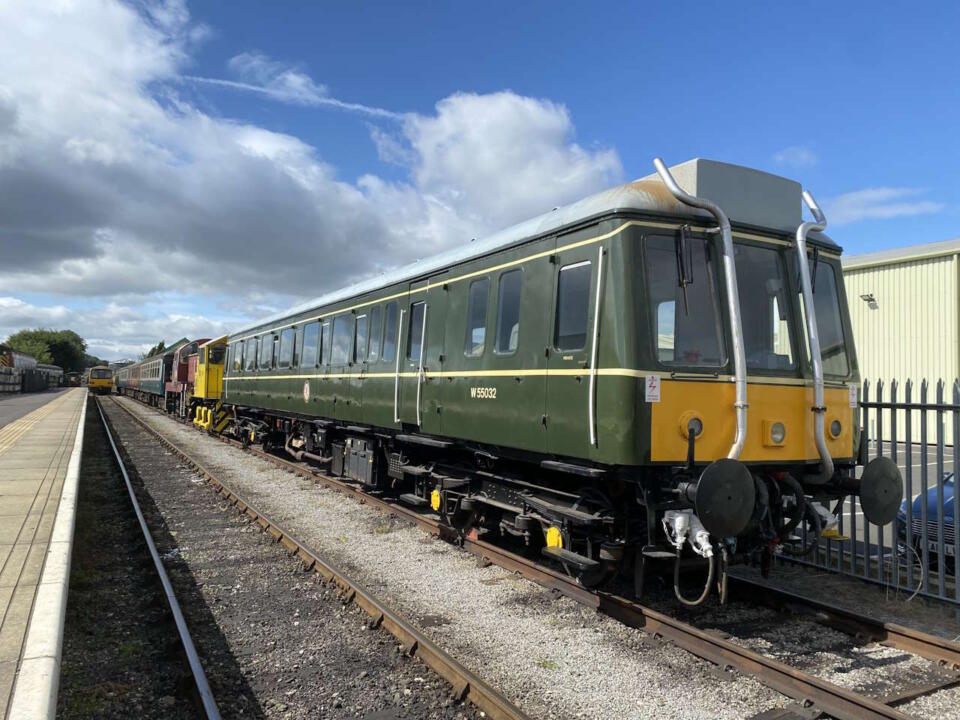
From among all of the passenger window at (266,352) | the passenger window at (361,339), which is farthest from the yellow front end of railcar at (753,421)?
the passenger window at (266,352)

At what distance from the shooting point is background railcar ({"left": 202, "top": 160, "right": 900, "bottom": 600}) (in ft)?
16.7

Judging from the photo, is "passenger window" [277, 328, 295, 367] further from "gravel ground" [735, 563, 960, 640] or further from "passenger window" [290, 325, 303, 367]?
"gravel ground" [735, 563, 960, 640]

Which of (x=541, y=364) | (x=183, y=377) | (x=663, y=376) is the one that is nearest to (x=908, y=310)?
(x=541, y=364)

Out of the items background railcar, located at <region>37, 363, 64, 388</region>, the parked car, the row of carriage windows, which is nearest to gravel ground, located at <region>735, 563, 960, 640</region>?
the parked car

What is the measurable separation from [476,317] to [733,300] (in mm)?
2761

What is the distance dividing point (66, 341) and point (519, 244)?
16498 cm

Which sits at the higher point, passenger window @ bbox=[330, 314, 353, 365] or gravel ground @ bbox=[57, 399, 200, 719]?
passenger window @ bbox=[330, 314, 353, 365]

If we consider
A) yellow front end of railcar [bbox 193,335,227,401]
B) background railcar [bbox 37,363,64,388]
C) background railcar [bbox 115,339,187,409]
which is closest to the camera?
yellow front end of railcar [bbox 193,335,227,401]

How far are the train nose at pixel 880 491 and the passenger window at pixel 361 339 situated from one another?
6.81 meters

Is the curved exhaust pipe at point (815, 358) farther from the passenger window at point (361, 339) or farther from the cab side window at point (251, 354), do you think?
the cab side window at point (251, 354)

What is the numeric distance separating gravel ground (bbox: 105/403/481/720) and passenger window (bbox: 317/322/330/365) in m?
3.92

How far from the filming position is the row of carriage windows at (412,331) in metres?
5.77

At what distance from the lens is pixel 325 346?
1230 cm

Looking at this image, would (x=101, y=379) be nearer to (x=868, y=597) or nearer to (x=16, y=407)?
(x=16, y=407)
